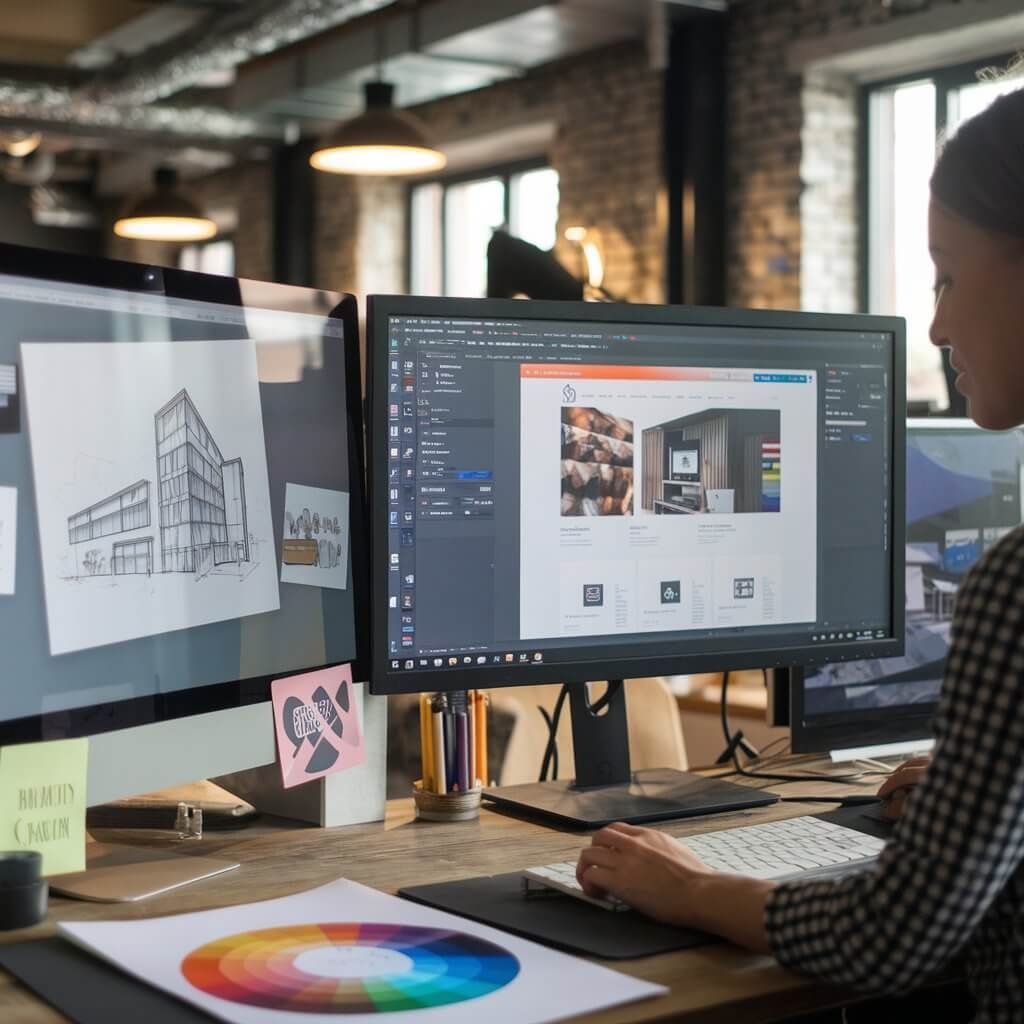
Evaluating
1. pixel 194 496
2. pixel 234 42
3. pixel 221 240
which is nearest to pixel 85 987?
pixel 194 496

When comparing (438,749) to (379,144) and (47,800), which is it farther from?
(379,144)

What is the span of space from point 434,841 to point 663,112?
5.54 meters

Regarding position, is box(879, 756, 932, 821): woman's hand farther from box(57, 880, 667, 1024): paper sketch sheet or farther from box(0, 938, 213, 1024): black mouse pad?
box(0, 938, 213, 1024): black mouse pad

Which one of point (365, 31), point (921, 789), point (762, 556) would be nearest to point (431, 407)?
point (762, 556)

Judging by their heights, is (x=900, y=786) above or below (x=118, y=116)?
below

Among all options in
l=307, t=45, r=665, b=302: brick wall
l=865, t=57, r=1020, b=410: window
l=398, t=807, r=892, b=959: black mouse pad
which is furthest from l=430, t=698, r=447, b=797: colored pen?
l=307, t=45, r=665, b=302: brick wall

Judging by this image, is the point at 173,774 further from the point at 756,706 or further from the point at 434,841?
the point at 756,706

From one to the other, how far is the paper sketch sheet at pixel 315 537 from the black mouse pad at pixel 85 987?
16.6 inches

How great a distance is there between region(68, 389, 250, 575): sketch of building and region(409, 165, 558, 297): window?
6.62 meters

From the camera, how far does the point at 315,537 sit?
4.59 ft

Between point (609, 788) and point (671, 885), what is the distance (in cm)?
52

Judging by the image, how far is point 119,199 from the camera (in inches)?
470

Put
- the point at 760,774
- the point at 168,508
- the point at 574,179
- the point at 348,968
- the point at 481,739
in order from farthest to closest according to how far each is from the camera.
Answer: the point at 574,179
the point at 760,774
the point at 481,739
the point at 168,508
the point at 348,968

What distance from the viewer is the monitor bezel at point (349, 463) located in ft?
3.65
